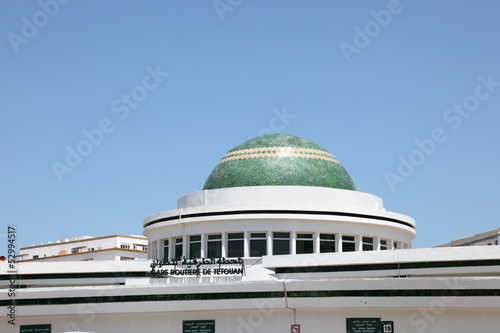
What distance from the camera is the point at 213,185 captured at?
45.5m

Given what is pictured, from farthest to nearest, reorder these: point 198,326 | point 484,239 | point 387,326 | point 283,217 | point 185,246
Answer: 1. point 484,239
2. point 185,246
3. point 283,217
4. point 198,326
5. point 387,326

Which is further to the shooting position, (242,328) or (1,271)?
(1,271)

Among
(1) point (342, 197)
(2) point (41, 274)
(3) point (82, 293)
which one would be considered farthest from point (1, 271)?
(1) point (342, 197)

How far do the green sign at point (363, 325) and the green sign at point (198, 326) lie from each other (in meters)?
6.07

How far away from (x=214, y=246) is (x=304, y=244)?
5207 mm

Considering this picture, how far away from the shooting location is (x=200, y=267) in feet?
129

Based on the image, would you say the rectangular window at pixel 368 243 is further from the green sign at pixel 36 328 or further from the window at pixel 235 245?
the green sign at pixel 36 328

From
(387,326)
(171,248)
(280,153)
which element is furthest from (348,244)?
(387,326)

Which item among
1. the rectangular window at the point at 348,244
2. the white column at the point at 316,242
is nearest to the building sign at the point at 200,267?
the white column at the point at 316,242

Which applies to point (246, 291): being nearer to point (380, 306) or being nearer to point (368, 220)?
point (380, 306)

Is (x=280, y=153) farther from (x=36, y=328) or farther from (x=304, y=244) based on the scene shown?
(x=36, y=328)

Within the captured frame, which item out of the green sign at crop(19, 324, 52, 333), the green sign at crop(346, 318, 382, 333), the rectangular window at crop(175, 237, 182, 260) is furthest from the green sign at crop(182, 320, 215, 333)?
the rectangular window at crop(175, 237, 182, 260)

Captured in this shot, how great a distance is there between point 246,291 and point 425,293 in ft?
25.2

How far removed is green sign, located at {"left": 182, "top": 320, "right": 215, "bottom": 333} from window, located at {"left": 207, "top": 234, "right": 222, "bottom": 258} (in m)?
8.97
